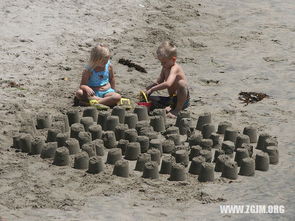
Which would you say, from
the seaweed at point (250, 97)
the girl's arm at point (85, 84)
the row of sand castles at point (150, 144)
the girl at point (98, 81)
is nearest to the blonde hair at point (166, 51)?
the girl at point (98, 81)

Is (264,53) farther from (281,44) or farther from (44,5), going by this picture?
(44,5)

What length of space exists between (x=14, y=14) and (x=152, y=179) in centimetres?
518

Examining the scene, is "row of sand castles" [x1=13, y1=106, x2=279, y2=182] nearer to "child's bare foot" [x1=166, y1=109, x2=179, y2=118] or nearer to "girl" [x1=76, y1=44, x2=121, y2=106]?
"child's bare foot" [x1=166, y1=109, x2=179, y2=118]

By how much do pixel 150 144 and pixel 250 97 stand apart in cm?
227

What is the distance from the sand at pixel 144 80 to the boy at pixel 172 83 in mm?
252

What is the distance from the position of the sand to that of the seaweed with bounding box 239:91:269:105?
111 mm

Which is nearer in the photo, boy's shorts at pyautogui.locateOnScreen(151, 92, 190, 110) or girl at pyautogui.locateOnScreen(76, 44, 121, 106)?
girl at pyautogui.locateOnScreen(76, 44, 121, 106)

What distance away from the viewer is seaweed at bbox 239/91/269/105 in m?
9.57

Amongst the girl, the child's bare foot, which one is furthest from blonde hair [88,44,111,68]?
the child's bare foot

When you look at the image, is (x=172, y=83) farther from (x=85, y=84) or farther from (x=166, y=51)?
(x=85, y=84)

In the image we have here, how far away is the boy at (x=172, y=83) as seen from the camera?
9102mm

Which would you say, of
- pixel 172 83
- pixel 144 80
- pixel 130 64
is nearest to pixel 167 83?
pixel 172 83

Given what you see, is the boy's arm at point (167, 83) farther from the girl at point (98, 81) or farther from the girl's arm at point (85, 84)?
the girl's arm at point (85, 84)

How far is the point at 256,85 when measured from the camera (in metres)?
10.1
